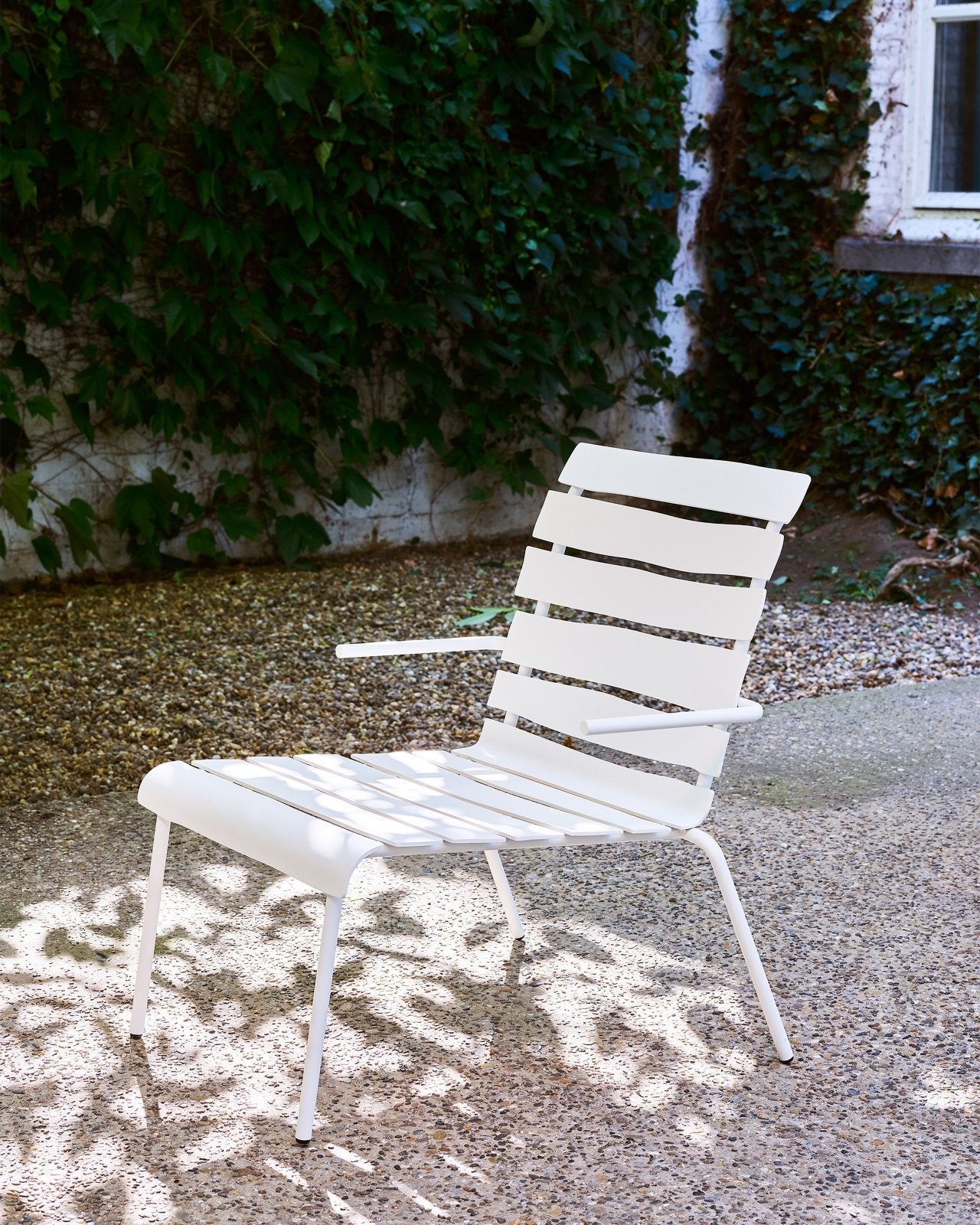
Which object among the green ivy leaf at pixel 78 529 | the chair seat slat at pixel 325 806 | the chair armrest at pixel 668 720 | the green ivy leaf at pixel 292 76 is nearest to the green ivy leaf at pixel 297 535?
the green ivy leaf at pixel 78 529

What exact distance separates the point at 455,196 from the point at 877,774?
10.3 ft

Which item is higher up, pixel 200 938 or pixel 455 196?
pixel 455 196

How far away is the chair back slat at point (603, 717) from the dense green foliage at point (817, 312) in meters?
4.05

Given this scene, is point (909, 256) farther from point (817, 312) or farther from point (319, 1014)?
point (319, 1014)

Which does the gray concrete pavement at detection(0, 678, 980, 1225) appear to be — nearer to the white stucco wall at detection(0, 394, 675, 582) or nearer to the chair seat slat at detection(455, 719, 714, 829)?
the chair seat slat at detection(455, 719, 714, 829)

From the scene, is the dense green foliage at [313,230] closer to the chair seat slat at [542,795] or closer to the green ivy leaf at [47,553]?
the green ivy leaf at [47,553]

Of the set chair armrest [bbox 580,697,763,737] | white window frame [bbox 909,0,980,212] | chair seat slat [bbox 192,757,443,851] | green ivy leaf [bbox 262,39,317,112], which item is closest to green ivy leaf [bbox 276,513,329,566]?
green ivy leaf [bbox 262,39,317,112]

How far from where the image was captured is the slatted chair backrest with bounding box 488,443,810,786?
2.40 m

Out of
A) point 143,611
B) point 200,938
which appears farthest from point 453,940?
point 143,611

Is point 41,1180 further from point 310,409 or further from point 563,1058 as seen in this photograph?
point 310,409

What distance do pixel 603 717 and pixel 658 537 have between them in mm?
357

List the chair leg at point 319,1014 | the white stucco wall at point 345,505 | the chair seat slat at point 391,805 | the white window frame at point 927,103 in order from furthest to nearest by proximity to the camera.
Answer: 1. the white window frame at point 927,103
2. the white stucco wall at point 345,505
3. the chair seat slat at point 391,805
4. the chair leg at point 319,1014

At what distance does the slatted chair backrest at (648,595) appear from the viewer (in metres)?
2.40

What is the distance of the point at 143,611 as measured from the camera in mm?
5082
